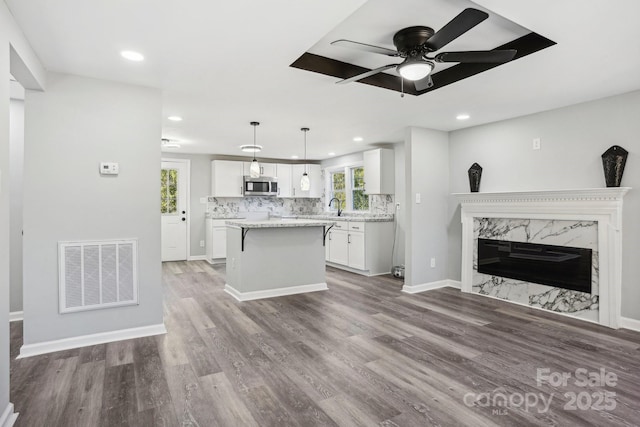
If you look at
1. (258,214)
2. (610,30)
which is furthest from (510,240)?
(258,214)

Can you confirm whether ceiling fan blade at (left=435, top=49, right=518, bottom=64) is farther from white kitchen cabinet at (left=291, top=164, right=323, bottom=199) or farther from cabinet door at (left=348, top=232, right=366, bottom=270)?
white kitchen cabinet at (left=291, top=164, right=323, bottom=199)

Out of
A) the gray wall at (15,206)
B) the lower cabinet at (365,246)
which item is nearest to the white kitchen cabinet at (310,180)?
the lower cabinet at (365,246)

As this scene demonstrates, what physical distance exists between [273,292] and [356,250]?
191 cm

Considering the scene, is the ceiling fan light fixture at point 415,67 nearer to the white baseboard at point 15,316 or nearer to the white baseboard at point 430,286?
the white baseboard at point 430,286

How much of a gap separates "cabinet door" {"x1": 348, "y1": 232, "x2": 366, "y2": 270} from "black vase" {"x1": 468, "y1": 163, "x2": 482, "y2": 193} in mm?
1872

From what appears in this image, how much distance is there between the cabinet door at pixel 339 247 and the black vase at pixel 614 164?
12.1 ft

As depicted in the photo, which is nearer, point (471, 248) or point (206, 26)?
point (206, 26)

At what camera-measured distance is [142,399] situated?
6.77 ft

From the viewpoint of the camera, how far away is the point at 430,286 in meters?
4.81

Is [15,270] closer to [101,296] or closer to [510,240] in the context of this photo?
[101,296]

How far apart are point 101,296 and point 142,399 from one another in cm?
122

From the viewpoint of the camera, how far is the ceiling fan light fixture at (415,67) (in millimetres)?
2229

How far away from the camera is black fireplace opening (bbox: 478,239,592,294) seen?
11.8ft

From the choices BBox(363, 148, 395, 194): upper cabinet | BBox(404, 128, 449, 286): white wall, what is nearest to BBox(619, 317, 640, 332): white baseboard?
BBox(404, 128, 449, 286): white wall
